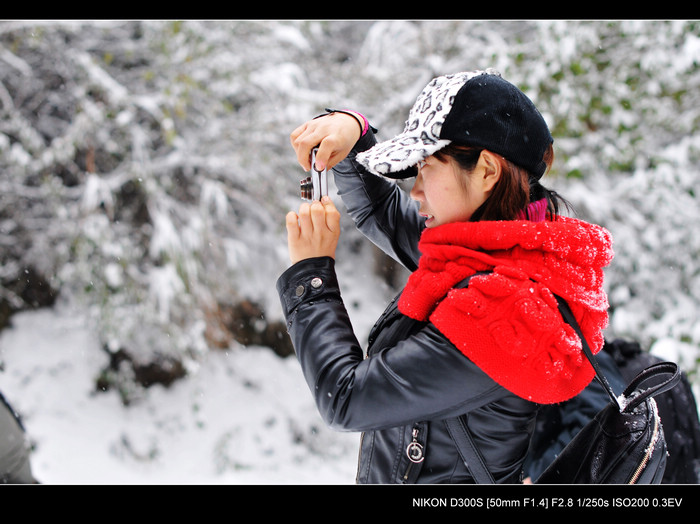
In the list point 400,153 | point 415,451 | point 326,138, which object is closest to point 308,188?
point 326,138

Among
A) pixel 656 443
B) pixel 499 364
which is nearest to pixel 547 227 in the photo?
pixel 499 364

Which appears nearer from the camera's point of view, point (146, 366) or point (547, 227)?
point (547, 227)

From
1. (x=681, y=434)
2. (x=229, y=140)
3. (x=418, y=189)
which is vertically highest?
(x=418, y=189)

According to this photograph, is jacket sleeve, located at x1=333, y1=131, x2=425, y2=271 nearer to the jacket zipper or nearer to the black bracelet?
the black bracelet

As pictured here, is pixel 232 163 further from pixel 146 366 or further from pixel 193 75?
pixel 146 366

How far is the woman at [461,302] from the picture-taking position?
868 mm

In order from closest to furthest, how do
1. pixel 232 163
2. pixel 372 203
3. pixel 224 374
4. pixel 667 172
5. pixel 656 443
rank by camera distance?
pixel 656 443, pixel 372 203, pixel 667 172, pixel 232 163, pixel 224 374

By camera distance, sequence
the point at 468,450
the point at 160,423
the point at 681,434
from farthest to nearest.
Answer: the point at 160,423, the point at 681,434, the point at 468,450

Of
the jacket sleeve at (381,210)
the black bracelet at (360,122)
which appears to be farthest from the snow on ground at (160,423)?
the black bracelet at (360,122)

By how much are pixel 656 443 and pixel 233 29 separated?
4514 mm

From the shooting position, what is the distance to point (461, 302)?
88cm

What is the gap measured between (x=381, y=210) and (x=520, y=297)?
686 mm

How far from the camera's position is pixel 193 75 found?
13.6 feet

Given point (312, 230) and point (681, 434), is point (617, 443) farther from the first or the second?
point (681, 434)
